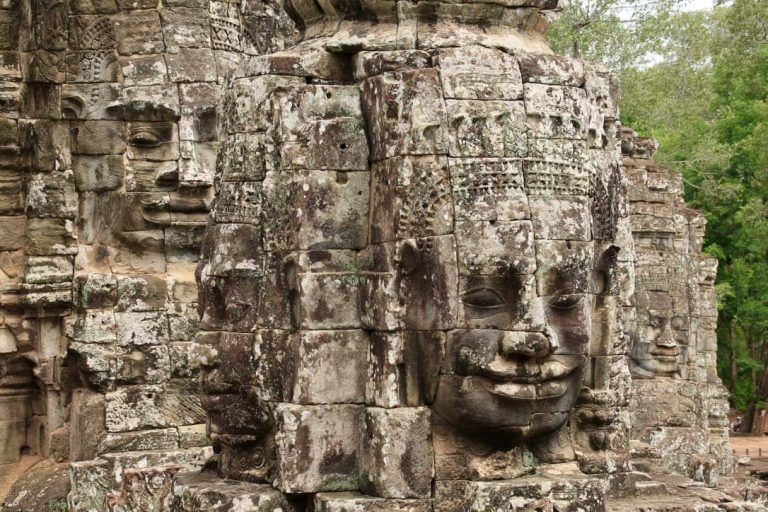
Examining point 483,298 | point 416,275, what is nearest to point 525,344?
point 483,298

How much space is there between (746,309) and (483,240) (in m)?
28.1

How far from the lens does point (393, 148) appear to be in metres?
8.16

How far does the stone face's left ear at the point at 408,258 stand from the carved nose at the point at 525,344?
56 centimetres

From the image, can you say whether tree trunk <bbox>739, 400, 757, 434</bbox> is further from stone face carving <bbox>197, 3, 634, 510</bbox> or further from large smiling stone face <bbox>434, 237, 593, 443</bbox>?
large smiling stone face <bbox>434, 237, 593, 443</bbox>

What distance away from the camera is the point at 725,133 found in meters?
37.4

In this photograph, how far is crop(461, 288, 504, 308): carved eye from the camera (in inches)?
317

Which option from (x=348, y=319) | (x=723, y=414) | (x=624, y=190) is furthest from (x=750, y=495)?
(x=723, y=414)

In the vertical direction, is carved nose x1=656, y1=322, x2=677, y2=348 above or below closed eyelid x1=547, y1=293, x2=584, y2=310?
below

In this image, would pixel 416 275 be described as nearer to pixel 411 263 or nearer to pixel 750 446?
pixel 411 263

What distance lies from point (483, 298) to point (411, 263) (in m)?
0.40

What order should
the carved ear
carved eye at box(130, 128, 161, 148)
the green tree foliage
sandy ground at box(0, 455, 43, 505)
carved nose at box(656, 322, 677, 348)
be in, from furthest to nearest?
the green tree foliage, carved nose at box(656, 322, 677, 348), sandy ground at box(0, 455, 43, 505), carved eye at box(130, 128, 161, 148), the carved ear

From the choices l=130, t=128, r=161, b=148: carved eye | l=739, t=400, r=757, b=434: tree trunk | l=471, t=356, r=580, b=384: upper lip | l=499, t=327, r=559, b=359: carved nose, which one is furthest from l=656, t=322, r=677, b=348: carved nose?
l=739, t=400, r=757, b=434: tree trunk

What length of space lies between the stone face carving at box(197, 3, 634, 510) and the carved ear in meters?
0.01

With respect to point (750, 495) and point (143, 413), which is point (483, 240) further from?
point (143, 413)
